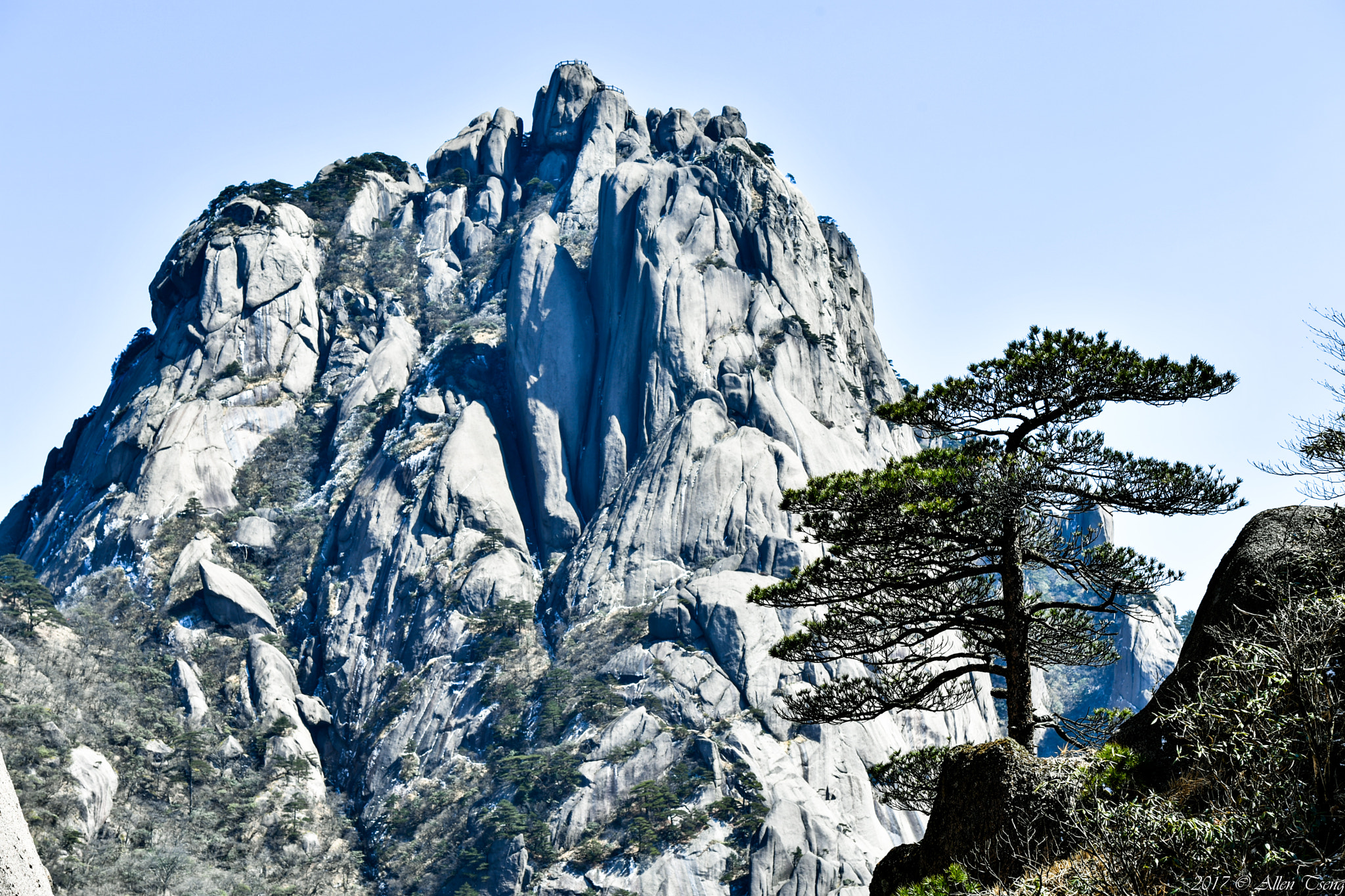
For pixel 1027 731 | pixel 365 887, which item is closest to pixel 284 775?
pixel 365 887

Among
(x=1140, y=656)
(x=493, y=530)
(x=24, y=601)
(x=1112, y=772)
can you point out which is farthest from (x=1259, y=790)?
(x=1140, y=656)

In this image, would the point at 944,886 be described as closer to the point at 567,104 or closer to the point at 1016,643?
the point at 1016,643

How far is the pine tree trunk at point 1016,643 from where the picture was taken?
12281 mm

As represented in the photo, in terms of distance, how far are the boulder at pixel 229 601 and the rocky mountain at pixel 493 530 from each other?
0.18 meters

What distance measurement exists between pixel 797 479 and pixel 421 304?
4402cm

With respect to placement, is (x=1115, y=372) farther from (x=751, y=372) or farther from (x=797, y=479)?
(x=751, y=372)

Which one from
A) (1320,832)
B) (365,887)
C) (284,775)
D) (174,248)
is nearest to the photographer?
(1320,832)

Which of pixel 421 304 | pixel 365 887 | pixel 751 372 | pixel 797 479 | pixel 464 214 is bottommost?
pixel 365 887

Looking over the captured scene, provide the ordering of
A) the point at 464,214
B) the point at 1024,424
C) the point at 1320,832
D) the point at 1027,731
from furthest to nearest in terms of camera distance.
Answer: the point at 464,214 < the point at 1024,424 < the point at 1027,731 < the point at 1320,832

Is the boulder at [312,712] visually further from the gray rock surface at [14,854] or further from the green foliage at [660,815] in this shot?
the gray rock surface at [14,854]

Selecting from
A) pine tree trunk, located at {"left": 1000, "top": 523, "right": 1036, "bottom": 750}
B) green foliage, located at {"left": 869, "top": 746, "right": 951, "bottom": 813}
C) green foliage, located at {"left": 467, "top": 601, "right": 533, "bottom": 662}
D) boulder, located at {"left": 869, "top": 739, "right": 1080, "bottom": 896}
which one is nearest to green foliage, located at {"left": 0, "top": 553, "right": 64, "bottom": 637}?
green foliage, located at {"left": 467, "top": 601, "right": 533, "bottom": 662}

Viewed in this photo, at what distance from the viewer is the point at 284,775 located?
58.4 meters

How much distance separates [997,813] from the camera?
969cm

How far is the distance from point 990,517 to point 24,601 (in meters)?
65.9
